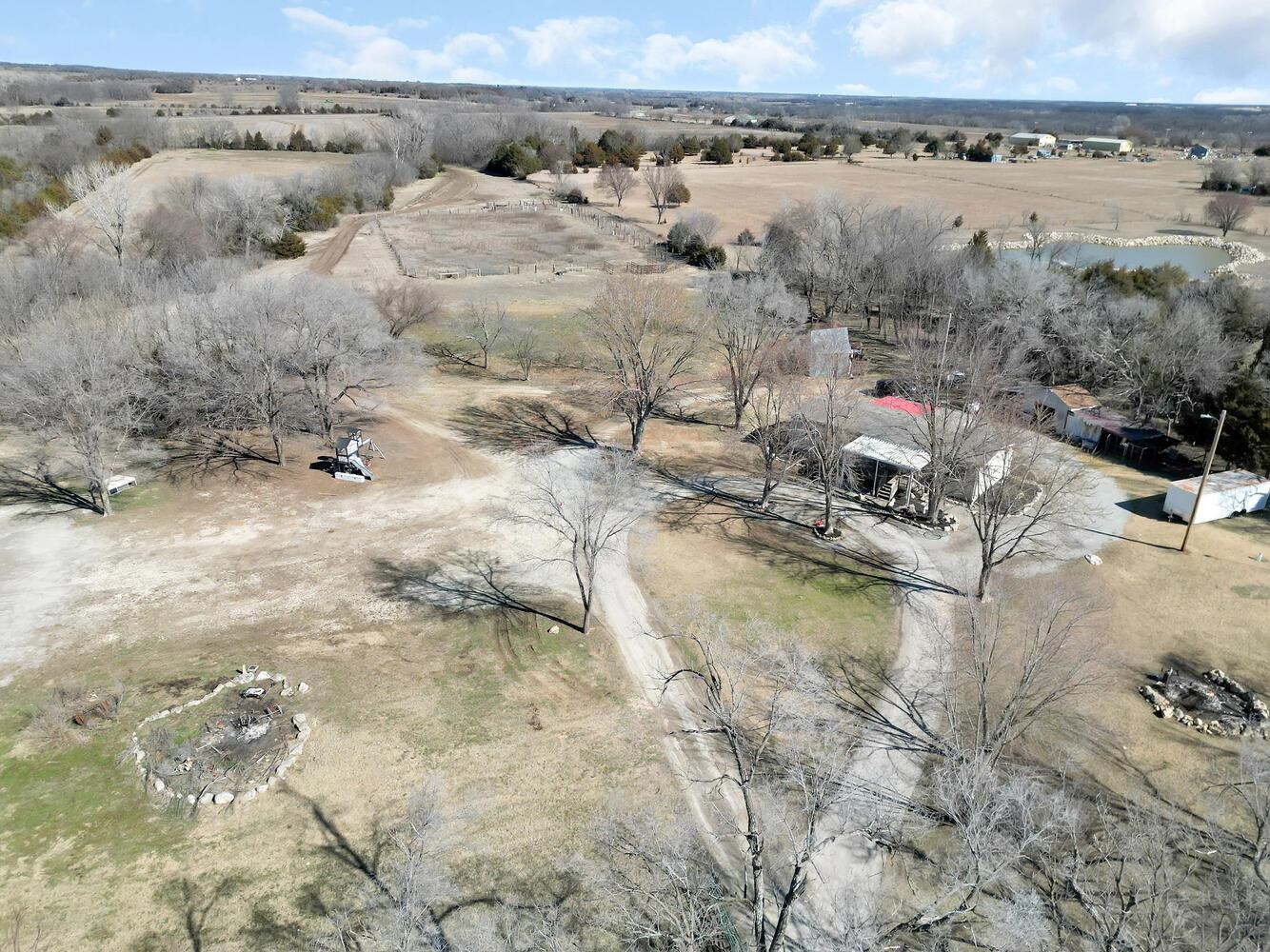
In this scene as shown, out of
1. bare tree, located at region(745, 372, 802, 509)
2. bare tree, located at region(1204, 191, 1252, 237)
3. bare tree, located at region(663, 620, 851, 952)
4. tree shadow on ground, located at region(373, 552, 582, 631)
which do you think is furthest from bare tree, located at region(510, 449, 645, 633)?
bare tree, located at region(1204, 191, 1252, 237)

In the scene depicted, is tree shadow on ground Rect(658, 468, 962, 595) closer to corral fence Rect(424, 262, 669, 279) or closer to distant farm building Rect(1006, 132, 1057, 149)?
corral fence Rect(424, 262, 669, 279)

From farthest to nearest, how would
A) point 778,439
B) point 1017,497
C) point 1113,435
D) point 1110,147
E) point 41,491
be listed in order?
point 1110,147 → point 1113,435 → point 778,439 → point 41,491 → point 1017,497

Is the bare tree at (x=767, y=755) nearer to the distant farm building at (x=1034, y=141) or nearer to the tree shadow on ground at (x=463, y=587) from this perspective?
the tree shadow on ground at (x=463, y=587)

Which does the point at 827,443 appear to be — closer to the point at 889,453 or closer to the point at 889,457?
the point at 889,457

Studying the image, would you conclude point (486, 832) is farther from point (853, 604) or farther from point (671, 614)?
point (853, 604)

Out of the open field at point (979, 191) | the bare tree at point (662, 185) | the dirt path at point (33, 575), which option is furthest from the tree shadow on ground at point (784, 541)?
the bare tree at point (662, 185)

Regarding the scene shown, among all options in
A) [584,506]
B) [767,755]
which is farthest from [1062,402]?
[767,755]

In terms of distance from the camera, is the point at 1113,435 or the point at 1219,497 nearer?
the point at 1219,497
